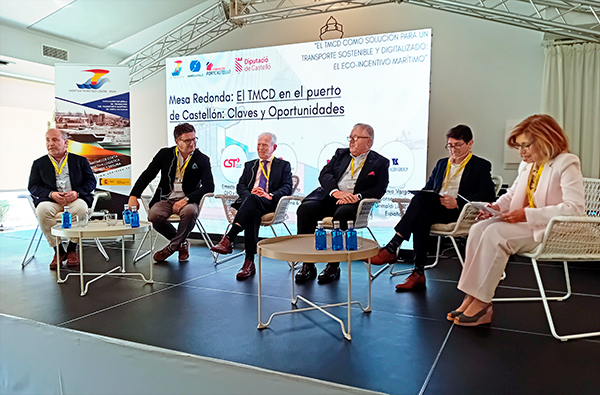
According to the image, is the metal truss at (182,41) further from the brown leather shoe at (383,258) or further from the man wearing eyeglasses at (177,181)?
the brown leather shoe at (383,258)

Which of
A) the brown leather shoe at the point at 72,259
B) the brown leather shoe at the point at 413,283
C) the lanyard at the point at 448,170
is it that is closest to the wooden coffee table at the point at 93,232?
the brown leather shoe at the point at 72,259

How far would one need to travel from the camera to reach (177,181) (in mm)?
4441

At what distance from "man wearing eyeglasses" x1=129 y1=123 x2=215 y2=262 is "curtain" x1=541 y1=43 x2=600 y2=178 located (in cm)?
363

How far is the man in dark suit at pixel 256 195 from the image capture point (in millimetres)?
3795

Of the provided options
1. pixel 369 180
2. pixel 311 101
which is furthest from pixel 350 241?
pixel 311 101

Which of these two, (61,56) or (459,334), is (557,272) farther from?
(61,56)

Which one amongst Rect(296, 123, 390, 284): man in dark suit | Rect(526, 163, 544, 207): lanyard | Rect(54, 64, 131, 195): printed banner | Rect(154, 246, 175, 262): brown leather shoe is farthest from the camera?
Rect(54, 64, 131, 195): printed banner

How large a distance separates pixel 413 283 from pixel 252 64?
12.7ft

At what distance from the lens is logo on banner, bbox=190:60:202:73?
627 centimetres

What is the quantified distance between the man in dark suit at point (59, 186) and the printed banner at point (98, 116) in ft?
3.65

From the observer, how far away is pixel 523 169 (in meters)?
2.89

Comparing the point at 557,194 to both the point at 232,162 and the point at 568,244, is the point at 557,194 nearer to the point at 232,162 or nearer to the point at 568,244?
the point at 568,244

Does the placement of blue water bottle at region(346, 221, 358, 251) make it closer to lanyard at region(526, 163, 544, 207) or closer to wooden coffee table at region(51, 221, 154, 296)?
lanyard at region(526, 163, 544, 207)

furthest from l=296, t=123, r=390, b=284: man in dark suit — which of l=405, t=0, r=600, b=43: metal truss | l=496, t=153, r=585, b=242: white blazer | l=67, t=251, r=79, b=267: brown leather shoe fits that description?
l=67, t=251, r=79, b=267: brown leather shoe
